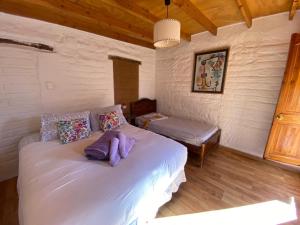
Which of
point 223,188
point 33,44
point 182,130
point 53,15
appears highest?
point 53,15

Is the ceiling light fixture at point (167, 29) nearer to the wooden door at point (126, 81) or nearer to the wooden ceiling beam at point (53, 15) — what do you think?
the wooden ceiling beam at point (53, 15)

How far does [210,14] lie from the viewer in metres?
2.25

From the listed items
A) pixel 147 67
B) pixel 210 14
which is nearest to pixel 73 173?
pixel 210 14

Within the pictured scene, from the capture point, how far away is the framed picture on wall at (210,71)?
280 centimetres

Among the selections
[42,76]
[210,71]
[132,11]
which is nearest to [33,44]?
[42,76]

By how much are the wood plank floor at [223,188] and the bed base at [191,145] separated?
0.22 metres

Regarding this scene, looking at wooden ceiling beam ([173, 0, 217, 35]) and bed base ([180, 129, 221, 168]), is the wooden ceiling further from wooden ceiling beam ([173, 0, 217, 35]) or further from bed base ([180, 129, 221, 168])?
bed base ([180, 129, 221, 168])

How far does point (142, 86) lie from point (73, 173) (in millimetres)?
2820

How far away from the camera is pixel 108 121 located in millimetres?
2211

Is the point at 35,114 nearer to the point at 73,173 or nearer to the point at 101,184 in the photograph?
the point at 73,173

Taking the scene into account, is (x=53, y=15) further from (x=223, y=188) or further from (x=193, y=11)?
(x=223, y=188)

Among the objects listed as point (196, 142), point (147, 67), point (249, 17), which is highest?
point (249, 17)

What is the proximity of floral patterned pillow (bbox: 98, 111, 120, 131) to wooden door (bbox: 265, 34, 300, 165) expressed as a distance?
2474mm

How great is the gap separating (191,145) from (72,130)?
181cm
